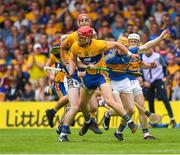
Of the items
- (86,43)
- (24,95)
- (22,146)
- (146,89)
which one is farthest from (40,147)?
(24,95)

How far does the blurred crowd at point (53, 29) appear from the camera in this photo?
27.1m

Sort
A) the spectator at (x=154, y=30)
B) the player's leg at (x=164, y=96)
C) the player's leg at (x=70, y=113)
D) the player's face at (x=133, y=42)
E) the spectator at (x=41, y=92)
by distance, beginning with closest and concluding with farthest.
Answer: the player's leg at (x=70, y=113) < the player's face at (x=133, y=42) < the player's leg at (x=164, y=96) < the spectator at (x=154, y=30) < the spectator at (x=41, y=92)

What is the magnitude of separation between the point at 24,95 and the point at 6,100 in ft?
2.02

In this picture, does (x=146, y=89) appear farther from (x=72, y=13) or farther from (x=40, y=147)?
(x=40, y=147)

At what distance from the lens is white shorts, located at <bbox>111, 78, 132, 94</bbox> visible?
17906 mm

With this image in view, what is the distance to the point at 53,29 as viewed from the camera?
30.0m

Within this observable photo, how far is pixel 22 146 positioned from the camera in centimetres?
1552

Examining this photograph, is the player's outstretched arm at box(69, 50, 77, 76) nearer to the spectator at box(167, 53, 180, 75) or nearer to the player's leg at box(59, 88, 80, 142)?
the player's leg at box(59, 88, 80, 142)

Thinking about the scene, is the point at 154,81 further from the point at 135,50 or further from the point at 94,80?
the point at 94,80

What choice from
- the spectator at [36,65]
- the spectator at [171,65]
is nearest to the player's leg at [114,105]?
the spectator at [171,65]

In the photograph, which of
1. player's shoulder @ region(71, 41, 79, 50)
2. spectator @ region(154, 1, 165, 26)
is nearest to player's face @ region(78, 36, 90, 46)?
player's shoulder @ region(71, 41, 79, 50)

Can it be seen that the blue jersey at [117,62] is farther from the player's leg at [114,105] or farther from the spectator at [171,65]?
the spectator at [171,65]

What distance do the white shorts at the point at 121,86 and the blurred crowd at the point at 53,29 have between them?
24.9ft

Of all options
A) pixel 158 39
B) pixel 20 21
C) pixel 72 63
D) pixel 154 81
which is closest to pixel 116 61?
pixel 158 39
